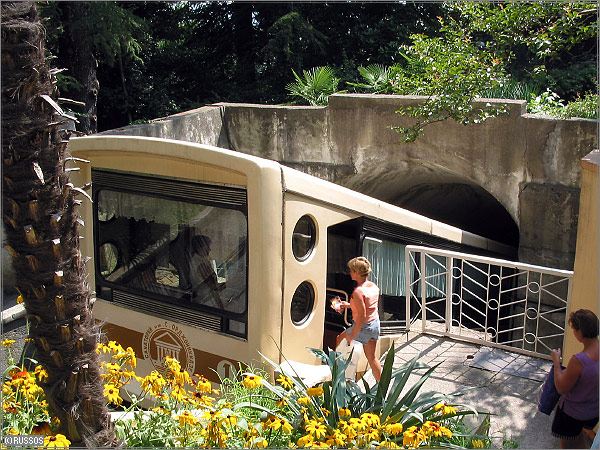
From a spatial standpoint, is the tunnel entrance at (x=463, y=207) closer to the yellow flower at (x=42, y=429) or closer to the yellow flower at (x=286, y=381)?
the yellow flower at (x=286, y=381)

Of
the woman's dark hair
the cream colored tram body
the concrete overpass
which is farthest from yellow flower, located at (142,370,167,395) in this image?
the concrete overpass

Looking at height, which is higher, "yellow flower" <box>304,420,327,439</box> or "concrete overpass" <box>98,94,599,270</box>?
"concrete overpass" <box>98,94,599,270</box>

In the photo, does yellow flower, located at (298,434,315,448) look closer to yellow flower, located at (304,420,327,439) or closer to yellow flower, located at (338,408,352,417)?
yellow flower, located at (304,420,327,439)

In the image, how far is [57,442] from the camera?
132 inches

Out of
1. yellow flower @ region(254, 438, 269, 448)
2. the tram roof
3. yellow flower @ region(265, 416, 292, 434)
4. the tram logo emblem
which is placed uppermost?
the tram roof

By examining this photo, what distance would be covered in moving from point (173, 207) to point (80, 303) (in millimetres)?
2215

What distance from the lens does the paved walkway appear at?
5223 millimetres

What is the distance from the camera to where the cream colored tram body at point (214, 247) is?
5.29 meters

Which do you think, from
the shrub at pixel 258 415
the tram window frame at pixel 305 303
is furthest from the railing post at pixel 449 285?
the shrub at pixel 258 415

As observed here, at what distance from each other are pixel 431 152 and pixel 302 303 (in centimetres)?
516

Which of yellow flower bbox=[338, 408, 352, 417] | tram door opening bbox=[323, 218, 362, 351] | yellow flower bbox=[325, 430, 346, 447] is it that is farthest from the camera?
tram door opening bbox=[323, 218, 362, 351]

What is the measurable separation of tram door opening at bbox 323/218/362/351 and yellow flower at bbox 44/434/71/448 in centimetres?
321

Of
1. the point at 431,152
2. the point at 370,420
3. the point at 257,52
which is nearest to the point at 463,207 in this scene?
the point at 431,152

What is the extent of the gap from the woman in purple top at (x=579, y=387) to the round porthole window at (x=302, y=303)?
2.05 metres
